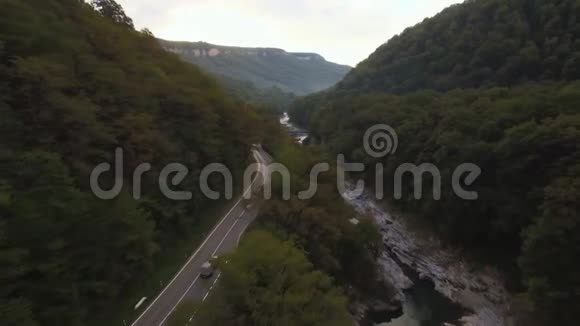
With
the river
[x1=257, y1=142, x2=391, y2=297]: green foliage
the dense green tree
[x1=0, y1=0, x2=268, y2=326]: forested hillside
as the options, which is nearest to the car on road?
[x1=0, y1=0, x2=268, y2=326]: forested hillside

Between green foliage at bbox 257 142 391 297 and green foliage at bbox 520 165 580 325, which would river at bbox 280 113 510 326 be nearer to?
green foliage at bbox 257 142 391 297

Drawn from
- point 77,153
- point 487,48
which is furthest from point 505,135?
point 487,48

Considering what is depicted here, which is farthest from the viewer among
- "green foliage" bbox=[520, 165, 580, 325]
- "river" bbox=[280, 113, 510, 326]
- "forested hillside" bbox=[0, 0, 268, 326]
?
"river" bbox=[280, 113, 510, 326]

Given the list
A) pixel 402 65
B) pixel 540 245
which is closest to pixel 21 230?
pixel 540 245

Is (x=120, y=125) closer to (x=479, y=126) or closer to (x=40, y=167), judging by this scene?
(x=40, y=167)

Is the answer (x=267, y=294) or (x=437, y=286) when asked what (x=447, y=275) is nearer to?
(x=437, y=286)
